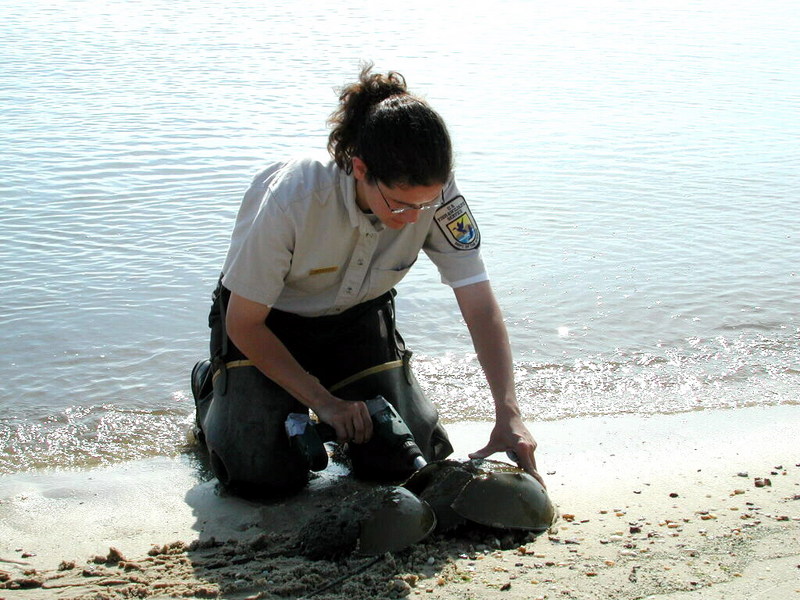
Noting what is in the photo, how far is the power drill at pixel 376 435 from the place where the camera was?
10.3 ft

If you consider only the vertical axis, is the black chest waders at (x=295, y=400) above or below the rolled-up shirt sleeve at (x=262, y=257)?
below

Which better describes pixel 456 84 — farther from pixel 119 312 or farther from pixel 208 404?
pixel 208 404

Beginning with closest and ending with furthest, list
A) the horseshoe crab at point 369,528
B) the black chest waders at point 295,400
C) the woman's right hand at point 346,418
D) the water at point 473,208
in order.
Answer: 1. the horseshoe crab at point 369,528
2. the woman's right hand at point 346,418
3. the black chest waders at point 295,400
4. the water at point 473,208

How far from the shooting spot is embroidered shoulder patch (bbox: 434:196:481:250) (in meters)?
3.21

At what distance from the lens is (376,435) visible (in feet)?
10.5

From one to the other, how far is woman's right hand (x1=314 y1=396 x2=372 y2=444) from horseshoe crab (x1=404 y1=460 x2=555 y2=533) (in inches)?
9.8

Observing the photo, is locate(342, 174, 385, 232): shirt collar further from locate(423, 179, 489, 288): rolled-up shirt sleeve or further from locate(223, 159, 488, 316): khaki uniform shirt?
locate(423, 179, 489, 288): rolled-up shirt sleeve

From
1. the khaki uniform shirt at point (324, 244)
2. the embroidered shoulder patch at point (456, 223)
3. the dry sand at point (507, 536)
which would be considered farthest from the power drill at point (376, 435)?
the embroidered shoulder patch at point (456, 223)

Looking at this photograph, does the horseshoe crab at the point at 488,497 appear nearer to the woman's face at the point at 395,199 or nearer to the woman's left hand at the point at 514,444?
the woman's left hand at the point at 514,444

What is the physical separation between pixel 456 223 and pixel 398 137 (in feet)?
1.85

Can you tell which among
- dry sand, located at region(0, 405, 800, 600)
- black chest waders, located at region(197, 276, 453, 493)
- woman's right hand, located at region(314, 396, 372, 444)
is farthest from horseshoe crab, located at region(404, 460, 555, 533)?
black chest waders, located at region(197, 276, 453, 493)

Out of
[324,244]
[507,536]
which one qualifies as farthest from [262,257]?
[507,536]

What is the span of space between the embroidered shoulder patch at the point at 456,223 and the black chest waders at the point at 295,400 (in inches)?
16.7

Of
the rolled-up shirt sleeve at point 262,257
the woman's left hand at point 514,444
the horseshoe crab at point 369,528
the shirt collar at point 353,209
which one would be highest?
the shirt collar at point 353,209
